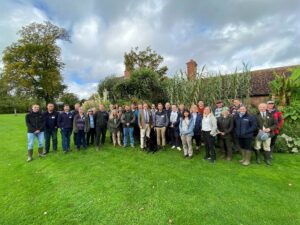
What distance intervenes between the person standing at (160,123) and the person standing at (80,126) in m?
2.62

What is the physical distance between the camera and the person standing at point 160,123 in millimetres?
7285

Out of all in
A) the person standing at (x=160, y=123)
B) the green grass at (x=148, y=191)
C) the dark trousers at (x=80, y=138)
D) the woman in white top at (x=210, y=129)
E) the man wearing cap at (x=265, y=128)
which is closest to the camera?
the green grass at (x=148, y=191)

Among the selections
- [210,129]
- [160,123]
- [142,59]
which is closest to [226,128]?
[210,129]

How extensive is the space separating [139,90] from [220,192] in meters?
9.15

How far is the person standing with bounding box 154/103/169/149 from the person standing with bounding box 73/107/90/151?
2.62 metres

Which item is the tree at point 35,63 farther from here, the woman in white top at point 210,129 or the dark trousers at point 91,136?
the woman in white top at point 210,129

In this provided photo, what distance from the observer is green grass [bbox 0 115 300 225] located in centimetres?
336

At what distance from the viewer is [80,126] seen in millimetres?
7223

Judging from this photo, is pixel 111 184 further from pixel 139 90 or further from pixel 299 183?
pixel 139 90

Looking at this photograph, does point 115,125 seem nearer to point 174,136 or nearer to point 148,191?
point 174,136

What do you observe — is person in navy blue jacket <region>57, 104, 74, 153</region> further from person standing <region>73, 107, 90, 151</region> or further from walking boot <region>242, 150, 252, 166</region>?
walking boot <region>242, 150, 252, 166</region>

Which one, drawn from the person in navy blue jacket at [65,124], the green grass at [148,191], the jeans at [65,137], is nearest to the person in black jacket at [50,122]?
the person in navy blue jacket at [65,124]

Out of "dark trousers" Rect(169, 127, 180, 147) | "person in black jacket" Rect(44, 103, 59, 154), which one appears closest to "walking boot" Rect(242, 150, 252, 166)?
"dark trousers" Rect(169, 127, 180, 147)

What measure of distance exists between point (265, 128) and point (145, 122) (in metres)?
3.89
